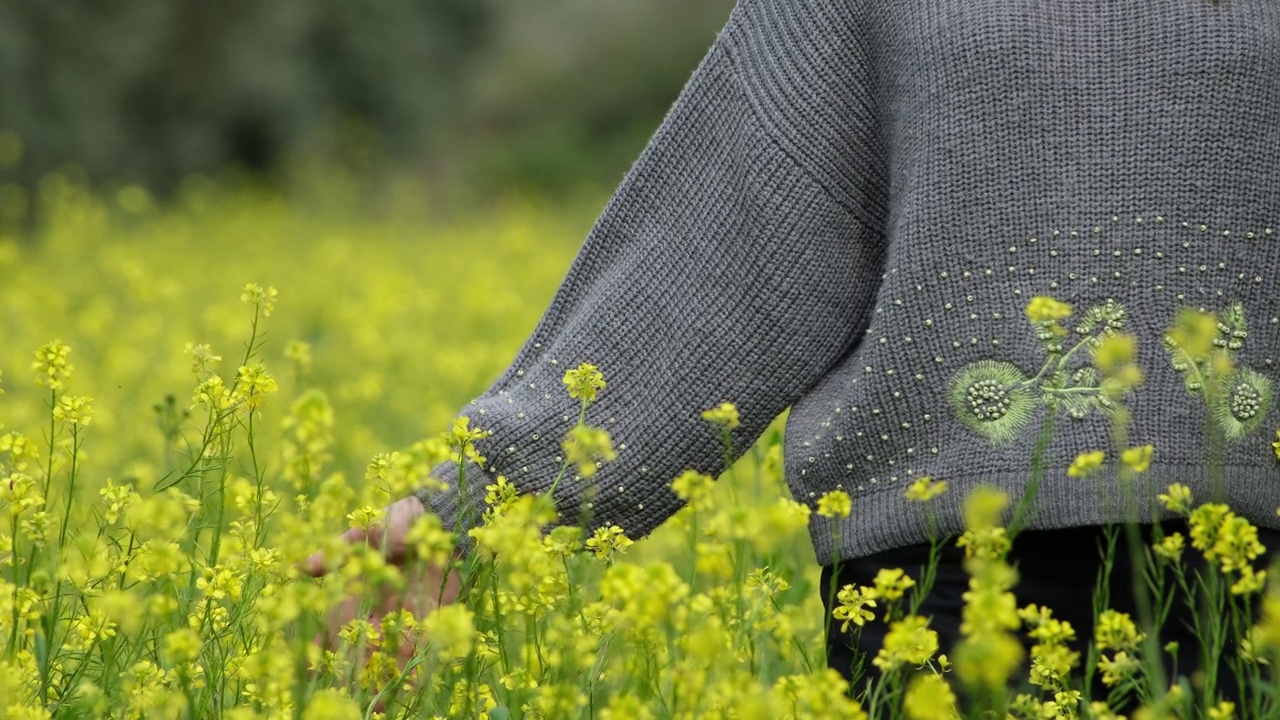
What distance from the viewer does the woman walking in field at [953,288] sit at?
161 cm

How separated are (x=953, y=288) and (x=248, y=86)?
12.6 meters

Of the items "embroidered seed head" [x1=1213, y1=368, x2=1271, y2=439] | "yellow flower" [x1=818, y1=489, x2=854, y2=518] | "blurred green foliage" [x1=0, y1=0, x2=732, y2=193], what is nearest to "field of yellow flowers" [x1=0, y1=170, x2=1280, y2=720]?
"yellow flower" [x1=818, y1=489, x2=854, y2=518]

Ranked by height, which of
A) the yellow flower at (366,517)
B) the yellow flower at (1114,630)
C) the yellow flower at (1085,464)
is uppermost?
the yellow flower at (366,517)

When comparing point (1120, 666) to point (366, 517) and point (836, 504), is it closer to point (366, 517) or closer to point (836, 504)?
point (836, 504)

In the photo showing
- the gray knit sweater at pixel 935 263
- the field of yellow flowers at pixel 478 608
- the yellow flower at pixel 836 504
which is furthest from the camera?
the gray knit sweater at pixel 935 263

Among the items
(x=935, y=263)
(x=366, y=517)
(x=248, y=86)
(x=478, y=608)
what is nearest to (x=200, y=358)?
(x=366, y=517)

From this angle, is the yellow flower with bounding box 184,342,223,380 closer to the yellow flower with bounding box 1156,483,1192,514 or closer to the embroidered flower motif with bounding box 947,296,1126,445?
the embroidered flower motif with bounding box 947,296,1126,445

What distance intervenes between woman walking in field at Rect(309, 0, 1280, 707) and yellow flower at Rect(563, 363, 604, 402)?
0.35ft

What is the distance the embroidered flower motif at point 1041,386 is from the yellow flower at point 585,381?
40cm

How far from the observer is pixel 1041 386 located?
5.32ft

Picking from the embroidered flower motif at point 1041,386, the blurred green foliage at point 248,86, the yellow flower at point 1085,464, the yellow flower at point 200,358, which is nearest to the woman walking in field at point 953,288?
the embroidered flower motif at point 1041,386

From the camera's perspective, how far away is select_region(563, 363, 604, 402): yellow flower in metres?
1.69

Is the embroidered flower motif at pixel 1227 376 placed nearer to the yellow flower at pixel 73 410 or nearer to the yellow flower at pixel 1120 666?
the yellow flower at pixel 1120 666

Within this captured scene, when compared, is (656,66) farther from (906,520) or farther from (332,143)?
(906,520)
